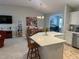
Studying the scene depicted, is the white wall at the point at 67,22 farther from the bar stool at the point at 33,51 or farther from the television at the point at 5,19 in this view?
the television at the point at 5,19

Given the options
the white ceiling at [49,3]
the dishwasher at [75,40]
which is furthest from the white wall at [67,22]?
the dishwasher at [75,40]

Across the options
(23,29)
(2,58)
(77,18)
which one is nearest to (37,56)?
(2,58)

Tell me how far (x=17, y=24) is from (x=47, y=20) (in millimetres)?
3242

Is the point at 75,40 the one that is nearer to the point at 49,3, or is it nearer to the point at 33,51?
the point at 33,51

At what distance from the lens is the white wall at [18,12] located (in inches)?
355

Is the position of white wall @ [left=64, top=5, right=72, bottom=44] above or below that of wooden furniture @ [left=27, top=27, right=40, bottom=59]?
above

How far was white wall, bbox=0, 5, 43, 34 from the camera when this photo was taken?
901 cm

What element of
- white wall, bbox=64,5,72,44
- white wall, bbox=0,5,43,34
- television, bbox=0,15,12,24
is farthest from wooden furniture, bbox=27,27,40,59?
white wall, bbox=0,5,43,34

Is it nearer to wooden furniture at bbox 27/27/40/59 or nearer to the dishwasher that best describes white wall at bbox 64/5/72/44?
the dishwasher

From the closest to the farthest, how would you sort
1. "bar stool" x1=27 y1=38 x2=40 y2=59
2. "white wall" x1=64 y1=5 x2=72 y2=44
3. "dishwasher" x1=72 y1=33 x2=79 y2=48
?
"bar stool" x1=27 y1=38 x2=40 y2=59
"dishwasher" x1=72 y1=33 x2=79 y2=48
"white wall" x1=64 y1=5 x2=72 y2=44

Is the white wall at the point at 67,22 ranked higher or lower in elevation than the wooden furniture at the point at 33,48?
higher

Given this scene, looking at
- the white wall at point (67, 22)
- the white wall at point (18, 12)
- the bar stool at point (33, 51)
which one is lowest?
the bar stool at point (33, 51)

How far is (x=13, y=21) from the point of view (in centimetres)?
937

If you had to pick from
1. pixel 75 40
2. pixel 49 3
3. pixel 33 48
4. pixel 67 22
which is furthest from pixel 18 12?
pixel 33 48
